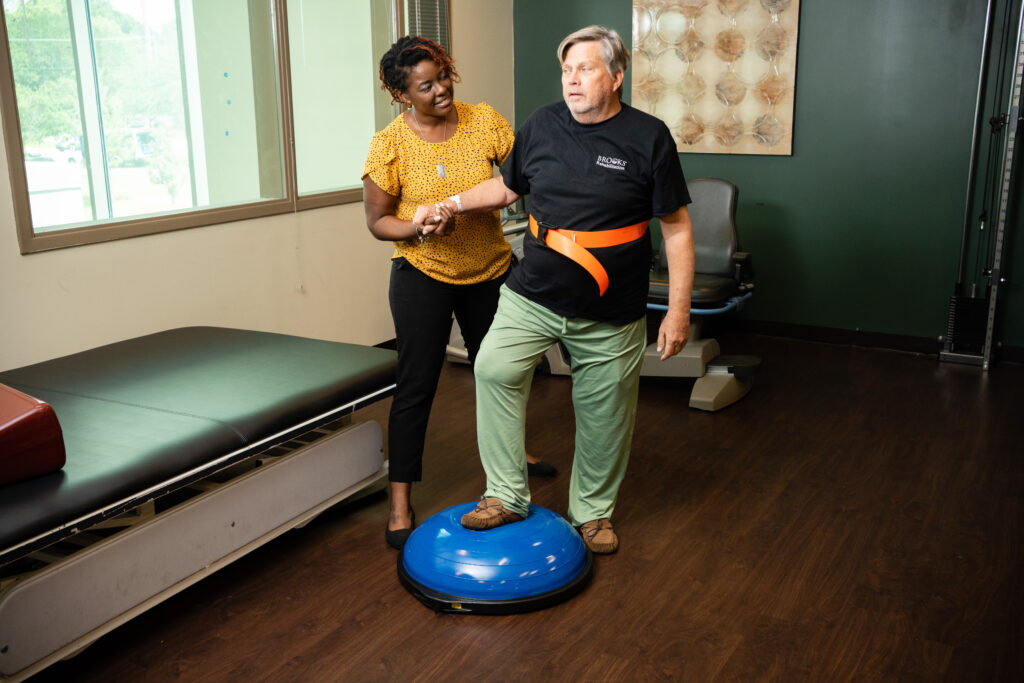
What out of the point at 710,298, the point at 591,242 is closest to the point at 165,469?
the point at 591,242

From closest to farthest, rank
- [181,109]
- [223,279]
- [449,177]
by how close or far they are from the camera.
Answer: [449,177] → [181,109] → [223,279]

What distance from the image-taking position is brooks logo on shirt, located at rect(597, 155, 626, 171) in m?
2.17

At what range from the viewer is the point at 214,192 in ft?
12.0

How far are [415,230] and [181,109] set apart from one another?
1.62 metres

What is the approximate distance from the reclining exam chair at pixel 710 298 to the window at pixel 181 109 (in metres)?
1.46

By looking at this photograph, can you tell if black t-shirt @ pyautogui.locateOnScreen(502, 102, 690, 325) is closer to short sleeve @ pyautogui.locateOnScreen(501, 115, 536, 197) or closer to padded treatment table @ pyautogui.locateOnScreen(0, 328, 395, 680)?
short sleeve @ pyautogui.locateOnScreen(501, 115, 536, 197)

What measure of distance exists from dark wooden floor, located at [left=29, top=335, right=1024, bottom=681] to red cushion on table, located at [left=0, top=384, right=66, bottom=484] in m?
0.47

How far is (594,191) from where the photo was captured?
220cm

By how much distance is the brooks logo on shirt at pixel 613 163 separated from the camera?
7.13 feet

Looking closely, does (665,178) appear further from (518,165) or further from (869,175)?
(869,175)

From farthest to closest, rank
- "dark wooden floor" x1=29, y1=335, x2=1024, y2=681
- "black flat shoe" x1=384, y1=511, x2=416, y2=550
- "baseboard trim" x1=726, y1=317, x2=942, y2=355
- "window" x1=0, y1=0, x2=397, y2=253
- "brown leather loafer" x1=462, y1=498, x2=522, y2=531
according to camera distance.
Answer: "baseboard trim" x1=726, y1=317, x2=942, y2=355
"window" x1=0, y1=0, x2=397, y2=253
"black flat shoe" x1=384, y1=511, x2=416, y2=550
"brown leather loafer" x1=462, y1=498, x2=522, y2=531
"dark wooden floor" x1=29, y1=335, x2=1024, y2=681

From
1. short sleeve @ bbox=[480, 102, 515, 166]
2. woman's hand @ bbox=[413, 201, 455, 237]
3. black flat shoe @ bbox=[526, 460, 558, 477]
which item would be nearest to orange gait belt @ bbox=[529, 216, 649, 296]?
woman's hand @ bbox=[413, 201, 455, 237]

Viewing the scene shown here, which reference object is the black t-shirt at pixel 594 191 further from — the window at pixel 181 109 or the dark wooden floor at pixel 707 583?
the window at pixel 181 109

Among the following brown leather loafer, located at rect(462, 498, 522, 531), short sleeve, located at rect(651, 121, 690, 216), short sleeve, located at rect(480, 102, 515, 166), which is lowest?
brown leather loafer, located at rect(462, 498, 522, 531)
